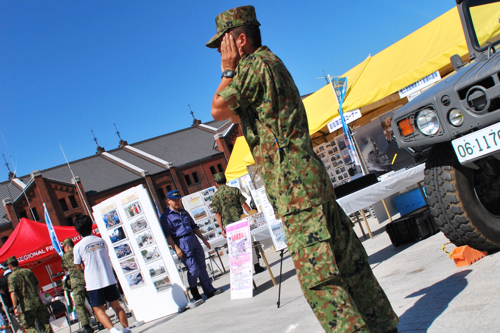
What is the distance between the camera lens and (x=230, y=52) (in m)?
2.54

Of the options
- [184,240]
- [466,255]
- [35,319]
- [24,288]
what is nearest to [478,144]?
[466,255]

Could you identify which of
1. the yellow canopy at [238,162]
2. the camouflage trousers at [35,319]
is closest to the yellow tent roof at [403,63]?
the yellow canopy at [238,162]

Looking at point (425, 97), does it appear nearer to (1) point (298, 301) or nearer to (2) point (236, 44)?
(2) point (236, 44)

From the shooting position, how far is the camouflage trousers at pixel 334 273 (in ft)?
7.25

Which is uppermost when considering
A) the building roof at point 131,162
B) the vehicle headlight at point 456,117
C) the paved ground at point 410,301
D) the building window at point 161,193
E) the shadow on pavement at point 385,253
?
the building roof at point 131,162

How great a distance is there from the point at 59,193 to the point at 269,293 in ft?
153

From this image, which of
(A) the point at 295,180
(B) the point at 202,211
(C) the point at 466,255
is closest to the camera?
(A) the point at 295,180

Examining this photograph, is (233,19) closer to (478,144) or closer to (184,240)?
(478,144)

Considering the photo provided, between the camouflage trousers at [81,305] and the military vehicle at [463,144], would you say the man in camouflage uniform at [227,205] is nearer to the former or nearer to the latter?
the camouflage trousers at [81,305]

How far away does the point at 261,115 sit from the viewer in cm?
242

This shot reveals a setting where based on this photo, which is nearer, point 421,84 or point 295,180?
point 295,180

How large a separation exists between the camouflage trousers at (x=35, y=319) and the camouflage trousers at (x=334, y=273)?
8.55m

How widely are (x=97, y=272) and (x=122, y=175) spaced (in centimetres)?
4847

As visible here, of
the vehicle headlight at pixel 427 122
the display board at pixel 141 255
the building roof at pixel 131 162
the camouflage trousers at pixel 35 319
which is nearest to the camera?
the vehicle headlight at pixel 427 122
